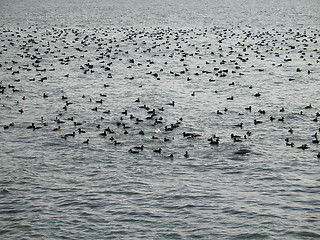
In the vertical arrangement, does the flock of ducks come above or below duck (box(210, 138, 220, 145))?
above

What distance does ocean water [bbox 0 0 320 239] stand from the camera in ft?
63.6

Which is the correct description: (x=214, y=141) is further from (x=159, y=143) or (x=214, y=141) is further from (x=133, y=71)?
(x=133, y=71)

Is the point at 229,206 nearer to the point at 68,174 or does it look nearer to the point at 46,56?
the point at 68,174

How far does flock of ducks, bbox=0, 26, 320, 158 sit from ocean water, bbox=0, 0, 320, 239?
0.19m

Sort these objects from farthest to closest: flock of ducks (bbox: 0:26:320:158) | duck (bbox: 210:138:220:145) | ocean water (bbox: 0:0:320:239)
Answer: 1. flock of ducks (bbox: 0:26:320:158)
2. duck (bbox: 210:138:220:145)
3. ocean water (bbox: 0:0:320:239)

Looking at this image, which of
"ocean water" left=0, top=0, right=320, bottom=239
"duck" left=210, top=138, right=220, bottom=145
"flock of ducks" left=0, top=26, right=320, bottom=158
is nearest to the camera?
"ocean water" left=0, top=0, right=320, bottom=239

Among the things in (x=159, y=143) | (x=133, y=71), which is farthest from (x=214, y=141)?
(x=133, y=71)

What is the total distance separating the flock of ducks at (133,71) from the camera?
99.4 feet

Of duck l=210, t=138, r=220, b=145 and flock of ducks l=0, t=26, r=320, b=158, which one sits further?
flock of ducks l=0, t=26, r=320, b=158

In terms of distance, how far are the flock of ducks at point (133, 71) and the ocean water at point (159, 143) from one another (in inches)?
7.4

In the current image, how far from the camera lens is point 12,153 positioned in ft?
86.5

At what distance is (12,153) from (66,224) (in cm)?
907

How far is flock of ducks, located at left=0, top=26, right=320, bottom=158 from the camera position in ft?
99.4

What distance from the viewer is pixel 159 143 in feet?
91.4
